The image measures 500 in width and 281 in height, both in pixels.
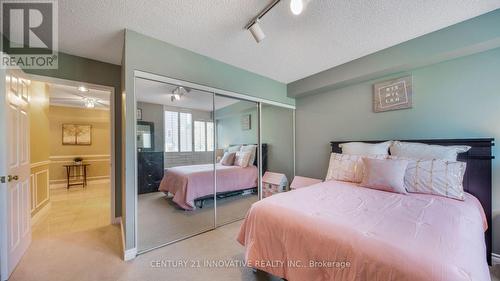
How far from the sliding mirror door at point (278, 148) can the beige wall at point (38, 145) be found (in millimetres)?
3577

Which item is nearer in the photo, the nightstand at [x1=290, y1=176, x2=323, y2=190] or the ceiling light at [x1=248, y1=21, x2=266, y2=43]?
the ceiling light at [x1=248, y1=21, x2=266, y2=43]

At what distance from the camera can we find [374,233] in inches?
43.1

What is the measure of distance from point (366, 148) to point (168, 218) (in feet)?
10.1

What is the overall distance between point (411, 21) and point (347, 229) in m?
2.18

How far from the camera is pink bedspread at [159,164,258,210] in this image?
2.72 meters

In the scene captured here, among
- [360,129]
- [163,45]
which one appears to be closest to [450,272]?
[360,129]

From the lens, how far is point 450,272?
79cm

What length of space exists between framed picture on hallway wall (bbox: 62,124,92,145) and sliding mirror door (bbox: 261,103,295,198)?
5.80m

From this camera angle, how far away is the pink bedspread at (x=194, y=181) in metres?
2.72

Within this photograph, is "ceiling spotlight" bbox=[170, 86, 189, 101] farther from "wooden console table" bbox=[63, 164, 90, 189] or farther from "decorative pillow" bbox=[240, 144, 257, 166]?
"wooden console table" bbox=[63, 164, 90, 189]

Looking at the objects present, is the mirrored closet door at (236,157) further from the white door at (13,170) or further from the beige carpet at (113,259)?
the white door at (13,170)

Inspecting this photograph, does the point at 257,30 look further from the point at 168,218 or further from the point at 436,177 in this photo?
the point at 168,218

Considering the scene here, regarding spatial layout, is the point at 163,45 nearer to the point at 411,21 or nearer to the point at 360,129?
the point at 411,21

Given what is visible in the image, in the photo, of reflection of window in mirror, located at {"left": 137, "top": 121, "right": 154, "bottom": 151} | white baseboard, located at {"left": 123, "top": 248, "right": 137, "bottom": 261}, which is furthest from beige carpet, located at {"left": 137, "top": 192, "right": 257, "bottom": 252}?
reflection of window in mirror, located at {"left": 137, "top": 121, "right": 154, "bottom": 151}
